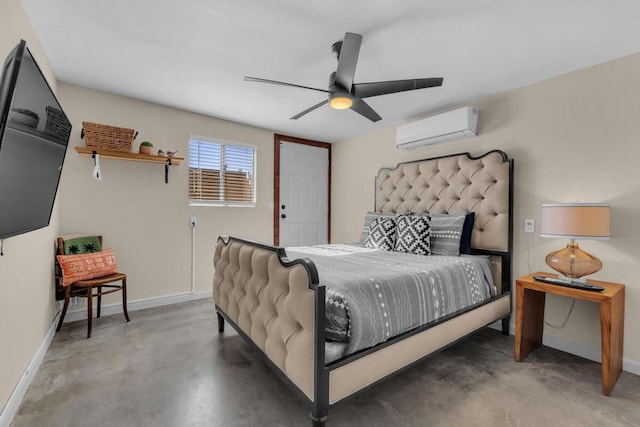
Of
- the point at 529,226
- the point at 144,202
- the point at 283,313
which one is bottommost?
the point at 283,313

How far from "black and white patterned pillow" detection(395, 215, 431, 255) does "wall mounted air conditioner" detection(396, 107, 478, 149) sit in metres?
0.93

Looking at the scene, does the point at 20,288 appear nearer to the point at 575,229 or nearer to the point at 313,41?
the point at 313,41

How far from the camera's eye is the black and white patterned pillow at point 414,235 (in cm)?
272

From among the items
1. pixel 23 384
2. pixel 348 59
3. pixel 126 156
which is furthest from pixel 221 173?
pixel 23 384

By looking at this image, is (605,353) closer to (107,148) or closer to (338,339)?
(338,339)

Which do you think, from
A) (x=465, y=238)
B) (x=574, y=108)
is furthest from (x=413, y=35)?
(x=465, y=238)

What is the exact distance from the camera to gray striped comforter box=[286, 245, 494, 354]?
1.48 meters

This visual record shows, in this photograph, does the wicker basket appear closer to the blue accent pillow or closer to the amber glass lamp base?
the blue accent pillow

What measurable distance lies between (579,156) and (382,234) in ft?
5.77

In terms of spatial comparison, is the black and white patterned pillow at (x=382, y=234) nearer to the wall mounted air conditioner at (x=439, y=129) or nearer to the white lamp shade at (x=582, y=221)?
the wall mounted air conditioner at (x=439, y=129)

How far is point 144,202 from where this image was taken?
3.22 metres

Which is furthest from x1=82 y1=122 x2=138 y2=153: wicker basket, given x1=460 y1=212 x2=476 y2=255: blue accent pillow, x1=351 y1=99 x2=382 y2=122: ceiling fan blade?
x1=460 y1=212 x2=476 y2=255: blue accent pillow

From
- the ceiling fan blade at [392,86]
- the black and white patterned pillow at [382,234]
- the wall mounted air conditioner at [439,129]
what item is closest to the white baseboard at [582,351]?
the black and white patterned pillow at [382,234]

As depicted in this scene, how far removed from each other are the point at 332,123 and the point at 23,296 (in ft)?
10.9
